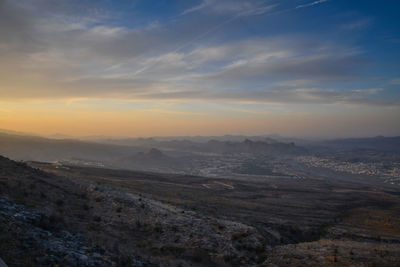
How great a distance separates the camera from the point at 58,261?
9.05m

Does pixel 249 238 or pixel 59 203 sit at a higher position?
pixel 59 203

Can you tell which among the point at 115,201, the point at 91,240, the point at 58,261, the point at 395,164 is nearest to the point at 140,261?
the point at 91,240

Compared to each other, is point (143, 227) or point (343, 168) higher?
point (143, 227)

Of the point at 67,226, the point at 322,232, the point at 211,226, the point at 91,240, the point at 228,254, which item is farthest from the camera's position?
the point at 322,232

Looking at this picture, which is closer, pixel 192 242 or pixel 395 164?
pixel 192 242

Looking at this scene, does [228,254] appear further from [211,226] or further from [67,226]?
[67,226]

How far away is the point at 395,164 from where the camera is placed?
194 meters

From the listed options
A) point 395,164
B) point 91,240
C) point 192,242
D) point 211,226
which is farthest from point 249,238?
point 395,164

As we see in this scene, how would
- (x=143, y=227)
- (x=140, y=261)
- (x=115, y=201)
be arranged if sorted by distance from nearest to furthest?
(x=140, y=261)
(x=143, y=227)
(x=115, y=201)

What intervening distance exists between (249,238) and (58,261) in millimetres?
15057

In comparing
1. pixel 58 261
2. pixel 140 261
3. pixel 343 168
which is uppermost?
pixel 58 261

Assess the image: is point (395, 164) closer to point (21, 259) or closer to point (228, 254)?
point (228, 254)

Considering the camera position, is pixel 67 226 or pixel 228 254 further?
pixel 228 254

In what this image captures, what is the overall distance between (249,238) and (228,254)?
13.8 ft
